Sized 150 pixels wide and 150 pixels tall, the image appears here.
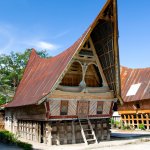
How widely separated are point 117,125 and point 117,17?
64.2ft

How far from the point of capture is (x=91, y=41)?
20.6 metres

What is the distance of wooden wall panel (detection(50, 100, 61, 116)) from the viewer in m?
18.0

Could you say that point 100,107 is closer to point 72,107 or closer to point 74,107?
point 74,107

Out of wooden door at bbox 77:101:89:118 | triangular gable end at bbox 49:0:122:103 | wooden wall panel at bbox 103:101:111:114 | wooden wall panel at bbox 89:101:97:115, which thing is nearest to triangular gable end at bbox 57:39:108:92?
triangular gable end at bbox 49:0:122:103

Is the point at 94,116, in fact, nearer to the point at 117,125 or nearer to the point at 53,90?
the point at 53,90

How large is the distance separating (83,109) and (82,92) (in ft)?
4.30

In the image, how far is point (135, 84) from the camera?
3347cm

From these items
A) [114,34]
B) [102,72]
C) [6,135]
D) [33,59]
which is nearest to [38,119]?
[6,135]

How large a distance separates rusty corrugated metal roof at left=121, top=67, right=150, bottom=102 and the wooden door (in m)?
11.4

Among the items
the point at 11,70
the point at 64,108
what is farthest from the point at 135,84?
the point at 11,70

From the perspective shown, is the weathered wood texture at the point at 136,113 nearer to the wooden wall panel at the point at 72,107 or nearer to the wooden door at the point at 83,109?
the wooden door at the point at 83,109

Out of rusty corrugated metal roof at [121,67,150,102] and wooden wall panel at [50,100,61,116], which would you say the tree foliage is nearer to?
rusty corrugated metal roof at [121,67,150,102]

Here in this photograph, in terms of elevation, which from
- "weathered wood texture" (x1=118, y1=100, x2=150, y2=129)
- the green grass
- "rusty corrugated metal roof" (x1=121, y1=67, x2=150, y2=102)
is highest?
"rusty corrugated metal roof" (x1=121, y1=67, x2=150, y2=102)

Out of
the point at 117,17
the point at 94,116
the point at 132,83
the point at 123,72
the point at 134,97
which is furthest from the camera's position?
the point at 123,72
